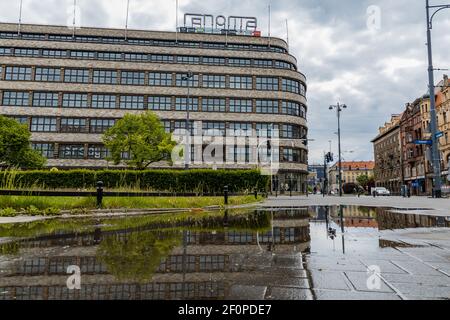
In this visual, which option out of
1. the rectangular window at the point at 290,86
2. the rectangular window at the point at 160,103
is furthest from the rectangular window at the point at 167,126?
the rectangular window at the point at 290,86

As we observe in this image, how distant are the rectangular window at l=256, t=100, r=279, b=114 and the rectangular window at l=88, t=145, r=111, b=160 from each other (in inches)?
999

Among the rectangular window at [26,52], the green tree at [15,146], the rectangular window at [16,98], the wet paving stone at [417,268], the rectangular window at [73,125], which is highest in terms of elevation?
the rectangular window at [26,52]

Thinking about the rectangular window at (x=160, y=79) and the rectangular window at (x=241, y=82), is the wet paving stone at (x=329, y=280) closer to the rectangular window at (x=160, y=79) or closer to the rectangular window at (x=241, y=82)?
the rectangular window at (x=160, y=79)

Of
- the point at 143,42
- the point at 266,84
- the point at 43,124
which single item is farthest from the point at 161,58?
the point at 43,124

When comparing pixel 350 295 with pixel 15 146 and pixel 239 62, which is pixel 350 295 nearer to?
pixel 15 146

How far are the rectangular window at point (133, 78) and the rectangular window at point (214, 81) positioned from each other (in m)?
10.2

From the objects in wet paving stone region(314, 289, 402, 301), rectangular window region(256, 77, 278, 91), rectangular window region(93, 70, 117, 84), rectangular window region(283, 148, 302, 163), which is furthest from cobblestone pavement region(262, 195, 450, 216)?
rectangular window region(93, 70, 117, 84)

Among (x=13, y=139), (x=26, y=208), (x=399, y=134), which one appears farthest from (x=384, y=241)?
(x=399, y=134)

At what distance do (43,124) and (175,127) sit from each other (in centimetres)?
2009

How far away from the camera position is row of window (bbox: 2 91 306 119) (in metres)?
47.7

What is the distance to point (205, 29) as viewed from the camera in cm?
5662

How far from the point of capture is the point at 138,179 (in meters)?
19.4

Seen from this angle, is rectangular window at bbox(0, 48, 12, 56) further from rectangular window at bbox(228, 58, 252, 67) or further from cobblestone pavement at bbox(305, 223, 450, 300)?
cobblestone pavement at bbox(305, 223, 450, 300)

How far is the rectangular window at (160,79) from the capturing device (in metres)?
50.6
